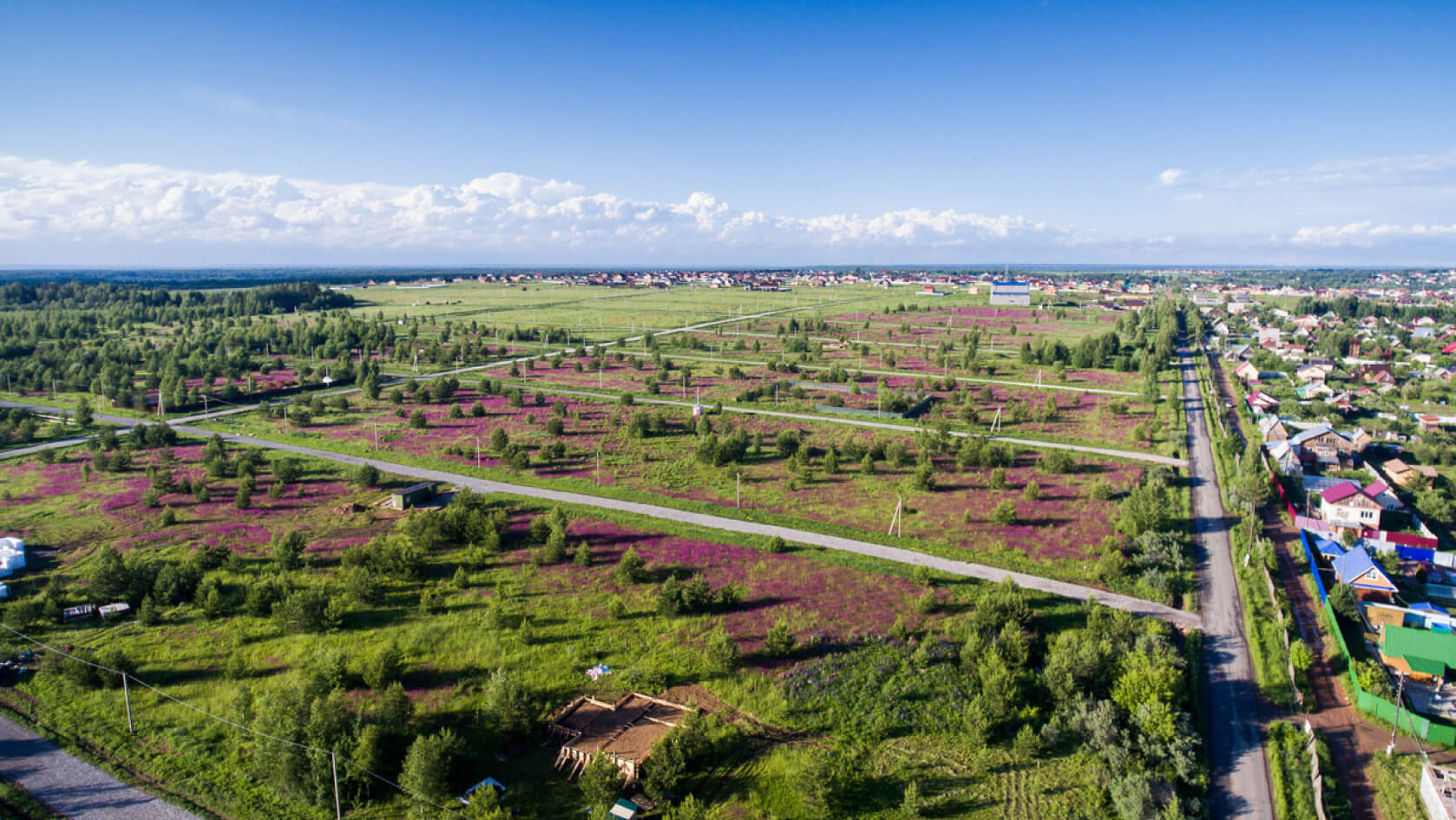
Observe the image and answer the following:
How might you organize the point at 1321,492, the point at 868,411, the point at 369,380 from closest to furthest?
1. the point at 1321,492
2. the point at 868,411
3. the point at 369,380

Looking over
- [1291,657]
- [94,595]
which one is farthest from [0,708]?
[1291,657]

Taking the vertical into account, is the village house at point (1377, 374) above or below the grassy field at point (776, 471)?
above

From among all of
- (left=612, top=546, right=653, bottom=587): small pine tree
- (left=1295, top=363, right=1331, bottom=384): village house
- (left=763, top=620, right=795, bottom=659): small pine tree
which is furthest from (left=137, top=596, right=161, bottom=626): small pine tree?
(left=1295, top=363, right=1331, bottom=384): village house

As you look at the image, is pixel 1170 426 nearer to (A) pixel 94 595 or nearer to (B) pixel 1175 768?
(B) pixel 1175 768

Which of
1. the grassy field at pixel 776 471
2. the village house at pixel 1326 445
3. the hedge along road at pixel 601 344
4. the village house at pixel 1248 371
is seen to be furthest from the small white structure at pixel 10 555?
the village house at pixel 1248 371

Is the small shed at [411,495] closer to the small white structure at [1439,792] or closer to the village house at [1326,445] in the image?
the small white structure at [1439,792]

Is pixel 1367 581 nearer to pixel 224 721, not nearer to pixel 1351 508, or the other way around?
pixel 1351 508
